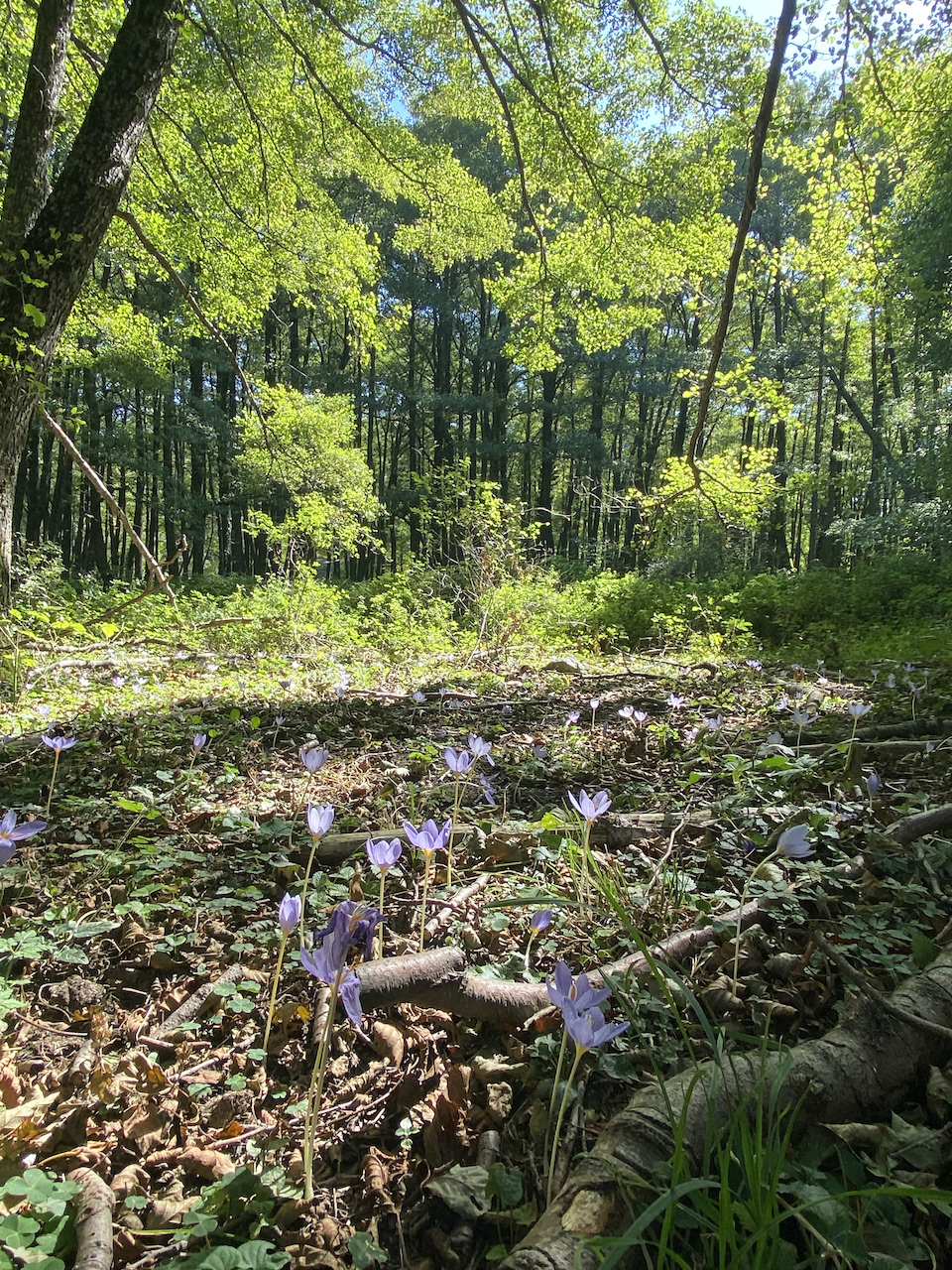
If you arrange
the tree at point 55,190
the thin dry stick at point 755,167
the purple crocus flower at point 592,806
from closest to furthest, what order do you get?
the purple crocus flower at point 592,806 < the thin dry stick at point 755,167 < the tree at point 55,190

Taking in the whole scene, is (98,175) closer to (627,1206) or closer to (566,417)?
(627,1206)

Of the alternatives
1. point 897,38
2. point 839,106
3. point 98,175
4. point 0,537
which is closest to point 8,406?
point 0,537

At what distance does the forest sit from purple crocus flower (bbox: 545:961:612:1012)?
11mm

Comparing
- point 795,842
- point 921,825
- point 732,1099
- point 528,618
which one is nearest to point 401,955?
point 732,1099

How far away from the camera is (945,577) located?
9.93 m

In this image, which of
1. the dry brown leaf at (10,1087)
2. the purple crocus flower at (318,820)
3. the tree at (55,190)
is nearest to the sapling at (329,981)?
the purple crocus flower at (318,820)

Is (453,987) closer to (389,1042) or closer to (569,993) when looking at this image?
(389,1042)

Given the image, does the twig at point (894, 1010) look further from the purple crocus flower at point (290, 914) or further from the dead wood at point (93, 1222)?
the dead wood at point (93, 1222)

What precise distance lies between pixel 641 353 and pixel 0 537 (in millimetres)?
28666

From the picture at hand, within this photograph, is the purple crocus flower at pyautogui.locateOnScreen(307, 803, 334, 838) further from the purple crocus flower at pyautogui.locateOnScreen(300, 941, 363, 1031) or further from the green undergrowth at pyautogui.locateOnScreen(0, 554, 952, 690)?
the green undergrowth at pyautogui.locateOnScreen(0, 554, 952, 690)

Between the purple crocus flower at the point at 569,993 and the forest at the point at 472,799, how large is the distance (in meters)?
0.01

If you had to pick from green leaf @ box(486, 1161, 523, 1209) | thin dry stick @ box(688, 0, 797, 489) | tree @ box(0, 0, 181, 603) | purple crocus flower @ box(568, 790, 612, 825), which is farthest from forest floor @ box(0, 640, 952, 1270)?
tree @ box(0, 0, 181, 603)

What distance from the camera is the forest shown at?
940mm

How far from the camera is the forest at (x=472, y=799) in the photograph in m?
0.94
